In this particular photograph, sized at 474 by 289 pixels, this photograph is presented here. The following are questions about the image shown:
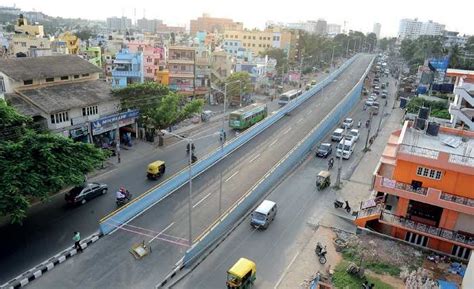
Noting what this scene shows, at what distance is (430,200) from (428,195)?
0.38m

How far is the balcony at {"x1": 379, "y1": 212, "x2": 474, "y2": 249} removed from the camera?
25.0m

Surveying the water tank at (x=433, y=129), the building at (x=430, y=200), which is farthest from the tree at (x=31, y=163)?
the water tank at (x=433, y=129)

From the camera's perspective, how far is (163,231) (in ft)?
87.9

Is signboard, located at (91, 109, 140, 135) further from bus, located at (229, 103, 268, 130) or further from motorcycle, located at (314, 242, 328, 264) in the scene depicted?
motorcycle, located at (314, 242, 328, 264)

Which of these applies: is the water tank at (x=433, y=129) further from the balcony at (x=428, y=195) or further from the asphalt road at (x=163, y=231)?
the asphalt road at (x=163, y=231)

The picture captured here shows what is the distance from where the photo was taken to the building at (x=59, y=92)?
34.6m

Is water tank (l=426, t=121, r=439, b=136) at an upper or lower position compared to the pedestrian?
upper

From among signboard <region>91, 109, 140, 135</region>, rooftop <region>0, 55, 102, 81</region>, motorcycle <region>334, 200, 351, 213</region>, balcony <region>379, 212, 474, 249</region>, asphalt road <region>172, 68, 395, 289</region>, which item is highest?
rooftop <region>0, 55, 102, 81</region>

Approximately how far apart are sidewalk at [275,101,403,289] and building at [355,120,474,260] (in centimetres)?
231

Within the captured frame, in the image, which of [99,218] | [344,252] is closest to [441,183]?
[344,252]

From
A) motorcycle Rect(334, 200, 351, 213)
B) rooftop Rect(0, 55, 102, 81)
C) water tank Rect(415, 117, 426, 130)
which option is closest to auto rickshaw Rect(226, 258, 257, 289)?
motorcycle Rect(334, 200, 351, 213)

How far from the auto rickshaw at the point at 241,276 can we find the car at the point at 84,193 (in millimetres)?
14993

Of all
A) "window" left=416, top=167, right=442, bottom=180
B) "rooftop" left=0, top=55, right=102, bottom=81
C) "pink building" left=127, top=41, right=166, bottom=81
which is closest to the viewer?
"window" left=416, top=167, right=442, bottom=180

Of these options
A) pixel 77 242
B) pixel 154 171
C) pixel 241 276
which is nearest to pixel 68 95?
pixel 154 171
